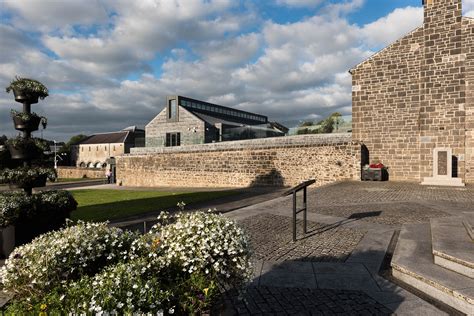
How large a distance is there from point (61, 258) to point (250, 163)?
18.3 m

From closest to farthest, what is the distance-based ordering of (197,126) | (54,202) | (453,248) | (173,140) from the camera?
1. (453,248)
2. (54,202)
3. (173,140)
4. (197,126)

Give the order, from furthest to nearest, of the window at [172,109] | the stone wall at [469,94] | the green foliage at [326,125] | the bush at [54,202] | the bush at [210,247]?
the window at [172,109], the green foliage at [326,125], the stone wall at [469,94], the bush at [54,202], the bush at [210,247]

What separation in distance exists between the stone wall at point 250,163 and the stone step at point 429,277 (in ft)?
41.5

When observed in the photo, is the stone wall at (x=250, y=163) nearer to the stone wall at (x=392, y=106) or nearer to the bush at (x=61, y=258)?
the stone wall at (x=392, y=106)

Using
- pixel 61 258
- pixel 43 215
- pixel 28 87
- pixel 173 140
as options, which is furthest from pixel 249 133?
pixel 61 258

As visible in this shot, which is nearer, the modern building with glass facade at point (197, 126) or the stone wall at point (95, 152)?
the modern building with glass facade at point (197, 126)

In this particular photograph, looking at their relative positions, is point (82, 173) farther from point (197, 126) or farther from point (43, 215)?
point (43, 215)

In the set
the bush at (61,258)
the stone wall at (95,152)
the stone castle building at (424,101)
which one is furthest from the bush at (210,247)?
the stone wall at (95,152)

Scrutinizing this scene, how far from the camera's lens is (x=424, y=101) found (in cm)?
1698

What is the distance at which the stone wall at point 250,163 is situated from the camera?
18.1 metres

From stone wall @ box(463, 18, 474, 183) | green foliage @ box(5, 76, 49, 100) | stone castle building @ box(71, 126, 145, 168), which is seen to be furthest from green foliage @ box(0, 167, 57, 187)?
stone castle building @ box(71, 126, 145, 168)

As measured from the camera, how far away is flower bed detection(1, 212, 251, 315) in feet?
7.24

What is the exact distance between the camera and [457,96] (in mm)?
16203

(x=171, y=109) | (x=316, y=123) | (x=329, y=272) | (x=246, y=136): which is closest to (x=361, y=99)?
(x=316, y=123)
